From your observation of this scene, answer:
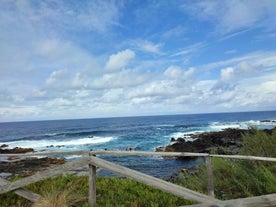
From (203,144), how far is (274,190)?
26.5 meters

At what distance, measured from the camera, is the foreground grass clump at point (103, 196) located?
15.1ft

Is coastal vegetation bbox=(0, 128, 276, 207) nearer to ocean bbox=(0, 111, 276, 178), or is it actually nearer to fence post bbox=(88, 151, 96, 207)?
Result: fence post bbox=(88, 151, 96, 207)

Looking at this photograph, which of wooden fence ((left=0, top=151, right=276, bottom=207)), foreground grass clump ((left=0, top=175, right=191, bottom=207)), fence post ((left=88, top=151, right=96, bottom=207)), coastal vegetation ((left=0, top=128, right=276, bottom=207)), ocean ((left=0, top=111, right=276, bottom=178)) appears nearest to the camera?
wooden fence ((left=0, top=151, right=276, bottom=207))

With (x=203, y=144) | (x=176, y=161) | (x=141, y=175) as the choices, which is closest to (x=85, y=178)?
(x=141, y=175)

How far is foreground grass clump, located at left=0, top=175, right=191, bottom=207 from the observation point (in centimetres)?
460

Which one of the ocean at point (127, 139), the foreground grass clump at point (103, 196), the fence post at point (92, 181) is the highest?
the fence post at point (92, 181)

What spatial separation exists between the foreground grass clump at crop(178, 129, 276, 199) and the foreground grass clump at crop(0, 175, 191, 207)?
4.63ft

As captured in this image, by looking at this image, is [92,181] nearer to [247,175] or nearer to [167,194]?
[167,194]

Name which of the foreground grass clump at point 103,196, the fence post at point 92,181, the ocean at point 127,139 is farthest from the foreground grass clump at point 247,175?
the fence post at point 92,181

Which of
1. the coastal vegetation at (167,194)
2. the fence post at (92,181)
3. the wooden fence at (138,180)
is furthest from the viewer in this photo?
the coastal vegetation at (167,194)

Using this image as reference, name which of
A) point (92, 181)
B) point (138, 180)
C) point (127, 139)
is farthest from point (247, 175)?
point (127, 139)

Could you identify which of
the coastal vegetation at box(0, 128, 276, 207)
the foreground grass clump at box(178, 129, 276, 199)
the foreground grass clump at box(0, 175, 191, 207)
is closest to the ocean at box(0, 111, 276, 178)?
the foreground grass clump at box(178, 129, 276, 199)

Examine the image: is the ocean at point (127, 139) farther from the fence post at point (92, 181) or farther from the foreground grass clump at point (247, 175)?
the fence post at point (92, 181)

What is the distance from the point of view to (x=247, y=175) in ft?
19.4
